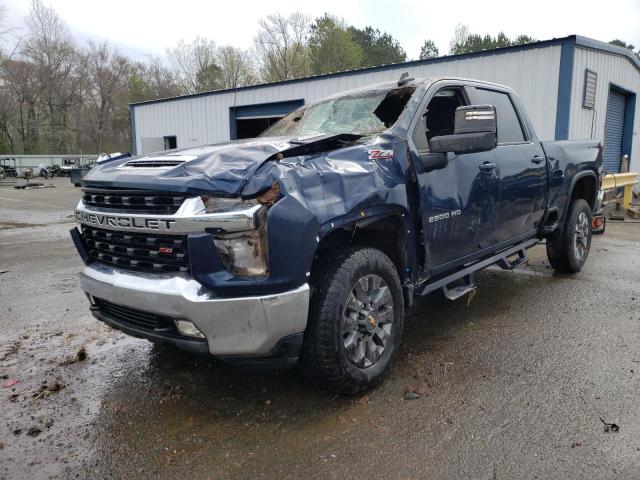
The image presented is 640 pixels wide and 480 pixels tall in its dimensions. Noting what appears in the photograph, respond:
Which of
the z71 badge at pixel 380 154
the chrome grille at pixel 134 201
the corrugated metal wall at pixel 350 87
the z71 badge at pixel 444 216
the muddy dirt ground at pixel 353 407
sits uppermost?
the corrugated metal wall at pixel 350 87

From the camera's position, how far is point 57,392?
3301mm

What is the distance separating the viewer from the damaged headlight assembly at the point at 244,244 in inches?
99.8

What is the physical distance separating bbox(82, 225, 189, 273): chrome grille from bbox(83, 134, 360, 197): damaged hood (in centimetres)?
28

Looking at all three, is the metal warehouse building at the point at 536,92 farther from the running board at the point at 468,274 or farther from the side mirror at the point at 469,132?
the side mirror at the point at 469,132

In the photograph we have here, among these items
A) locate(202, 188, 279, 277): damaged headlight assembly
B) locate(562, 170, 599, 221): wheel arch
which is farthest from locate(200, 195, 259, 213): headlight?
locate(562, 170, 599, 221): wheel arch

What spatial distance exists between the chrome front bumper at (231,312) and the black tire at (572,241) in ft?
13.8

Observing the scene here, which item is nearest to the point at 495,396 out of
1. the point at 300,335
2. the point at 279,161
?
the point at 300,335

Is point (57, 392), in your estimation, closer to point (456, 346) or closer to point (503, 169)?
point (456, 346)

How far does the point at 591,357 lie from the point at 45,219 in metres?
13.6

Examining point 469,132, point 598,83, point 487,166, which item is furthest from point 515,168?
point 598,83

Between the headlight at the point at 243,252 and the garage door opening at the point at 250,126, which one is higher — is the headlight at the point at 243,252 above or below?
below

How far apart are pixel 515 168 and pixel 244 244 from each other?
2955 millimetres

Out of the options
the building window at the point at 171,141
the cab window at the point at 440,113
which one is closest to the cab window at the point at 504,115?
the cab window at the point at 440,113

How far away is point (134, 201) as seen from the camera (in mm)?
2811
